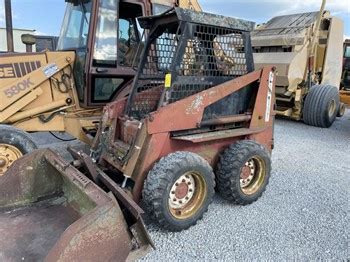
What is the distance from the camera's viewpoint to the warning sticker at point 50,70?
4.06 metres

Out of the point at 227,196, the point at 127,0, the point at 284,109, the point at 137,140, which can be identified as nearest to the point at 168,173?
the point at 137,140

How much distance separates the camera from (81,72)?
13.7 ft

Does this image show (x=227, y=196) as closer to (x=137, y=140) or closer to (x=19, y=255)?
(x=137, y=140)

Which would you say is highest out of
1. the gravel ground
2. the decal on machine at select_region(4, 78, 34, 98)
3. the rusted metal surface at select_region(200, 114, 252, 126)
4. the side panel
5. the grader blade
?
the side panel

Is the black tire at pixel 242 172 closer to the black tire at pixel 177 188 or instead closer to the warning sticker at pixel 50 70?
the black tire at pixel 177 188

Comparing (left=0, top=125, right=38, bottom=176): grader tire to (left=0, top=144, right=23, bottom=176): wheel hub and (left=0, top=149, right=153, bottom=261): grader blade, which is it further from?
(left=0, top=149, right=153, bottom=261): grader blade

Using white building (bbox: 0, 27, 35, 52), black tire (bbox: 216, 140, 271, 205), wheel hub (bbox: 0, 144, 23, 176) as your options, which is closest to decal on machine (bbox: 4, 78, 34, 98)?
wheel hub (bbox: 0, 144, 23, 176)

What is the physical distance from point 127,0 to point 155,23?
1246 mm

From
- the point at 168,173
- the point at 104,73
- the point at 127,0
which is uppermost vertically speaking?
the point at 127,0

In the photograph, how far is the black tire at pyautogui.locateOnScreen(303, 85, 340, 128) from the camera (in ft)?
23.5

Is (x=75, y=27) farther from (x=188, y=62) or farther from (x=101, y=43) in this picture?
(x=188, y=62)

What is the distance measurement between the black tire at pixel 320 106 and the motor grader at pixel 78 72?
14.2 feet

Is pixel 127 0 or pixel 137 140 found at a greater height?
pixel 127 0

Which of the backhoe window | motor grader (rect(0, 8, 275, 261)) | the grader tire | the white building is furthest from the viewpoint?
the white building
